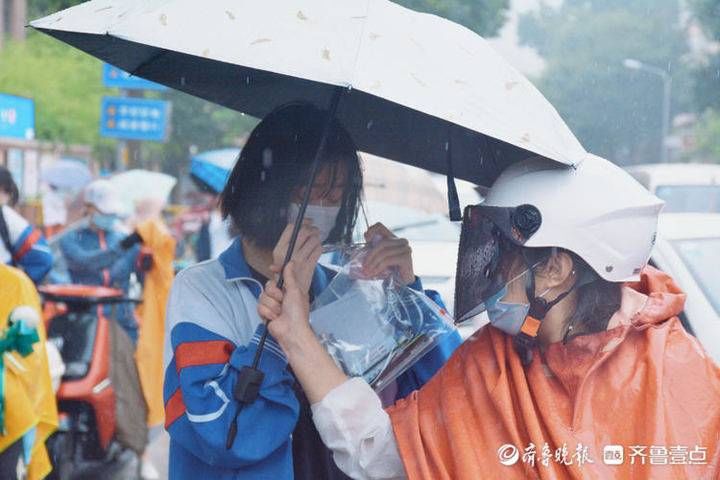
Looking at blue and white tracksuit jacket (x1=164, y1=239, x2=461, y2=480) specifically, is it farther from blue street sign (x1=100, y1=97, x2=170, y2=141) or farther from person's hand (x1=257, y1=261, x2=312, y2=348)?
A: blue street sign (x1=100, y1=97, x2=170, y2=141)

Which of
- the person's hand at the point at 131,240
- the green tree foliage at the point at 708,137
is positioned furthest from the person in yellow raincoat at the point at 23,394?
the green tree foliage at the point at 708,137

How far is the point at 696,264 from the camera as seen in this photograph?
5492mm

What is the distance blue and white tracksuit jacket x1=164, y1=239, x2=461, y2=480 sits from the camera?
97.5 inches

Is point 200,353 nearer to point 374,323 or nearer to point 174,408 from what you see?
point 174,408

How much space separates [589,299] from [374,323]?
0.55 m

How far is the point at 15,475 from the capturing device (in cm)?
450

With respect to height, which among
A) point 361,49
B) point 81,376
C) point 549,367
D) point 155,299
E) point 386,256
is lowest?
point 81,376

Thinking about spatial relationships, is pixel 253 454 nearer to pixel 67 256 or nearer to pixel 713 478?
pixel 713 478

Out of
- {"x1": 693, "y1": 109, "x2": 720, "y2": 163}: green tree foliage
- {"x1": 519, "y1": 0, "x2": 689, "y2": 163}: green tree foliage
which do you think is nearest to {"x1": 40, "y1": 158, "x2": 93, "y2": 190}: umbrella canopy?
{"x1": 519, "y1": 0, "x2": 689, "y2": 163}: green tree foliage

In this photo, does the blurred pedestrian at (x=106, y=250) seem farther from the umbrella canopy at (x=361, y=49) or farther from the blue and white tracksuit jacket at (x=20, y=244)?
the umbrella canopy at (x=361, y=49)

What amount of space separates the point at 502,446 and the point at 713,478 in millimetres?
424

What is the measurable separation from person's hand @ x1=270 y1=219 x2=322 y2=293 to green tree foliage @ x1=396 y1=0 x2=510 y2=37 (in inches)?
174

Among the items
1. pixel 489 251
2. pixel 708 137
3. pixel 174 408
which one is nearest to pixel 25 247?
pixel 174 408

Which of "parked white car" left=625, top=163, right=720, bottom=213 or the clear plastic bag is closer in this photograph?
the clear plastic bag
